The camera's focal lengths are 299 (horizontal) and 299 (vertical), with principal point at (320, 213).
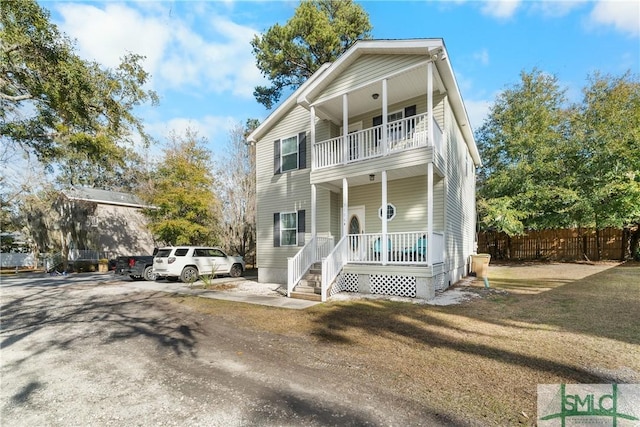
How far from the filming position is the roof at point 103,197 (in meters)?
23.0

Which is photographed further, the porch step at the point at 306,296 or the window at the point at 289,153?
the window at the point at 289,153

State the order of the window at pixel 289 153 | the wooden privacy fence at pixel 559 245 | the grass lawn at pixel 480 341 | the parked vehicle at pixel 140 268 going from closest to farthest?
the grass lawn at pixel 480 341 < the window at pixel 289 153 < the parked vehicle at pixel 140 268 < the wooden privacy fence at pixel 559 245

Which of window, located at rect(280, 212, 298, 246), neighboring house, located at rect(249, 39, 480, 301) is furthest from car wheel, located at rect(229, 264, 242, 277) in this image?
window, located at rect(280, 212, 298, 246)

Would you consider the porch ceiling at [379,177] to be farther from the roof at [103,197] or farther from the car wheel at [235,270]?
the roof at [103,197]

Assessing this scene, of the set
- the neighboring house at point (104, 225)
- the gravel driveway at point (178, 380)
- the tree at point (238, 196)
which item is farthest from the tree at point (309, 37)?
the gravel driveway at point (178, 380)

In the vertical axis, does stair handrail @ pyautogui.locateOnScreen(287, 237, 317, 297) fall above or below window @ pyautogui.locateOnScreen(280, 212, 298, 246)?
below

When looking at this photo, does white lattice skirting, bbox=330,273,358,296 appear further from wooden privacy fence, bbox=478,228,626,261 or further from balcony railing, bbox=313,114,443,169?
wooden privacy fence, bbox=478,228,626,261

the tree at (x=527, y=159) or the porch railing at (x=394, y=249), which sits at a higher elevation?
the tree at (x=527, y=159)

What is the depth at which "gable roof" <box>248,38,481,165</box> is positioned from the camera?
8.51 meters

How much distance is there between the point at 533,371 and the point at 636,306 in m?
→ 5.36

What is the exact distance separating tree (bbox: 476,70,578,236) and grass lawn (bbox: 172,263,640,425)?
9.10 meters

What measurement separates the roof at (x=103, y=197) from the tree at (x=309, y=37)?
14481mm

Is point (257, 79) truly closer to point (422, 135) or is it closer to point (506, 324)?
point (422, 135)

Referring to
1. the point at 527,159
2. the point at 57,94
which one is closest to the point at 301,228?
the point at 57,94
